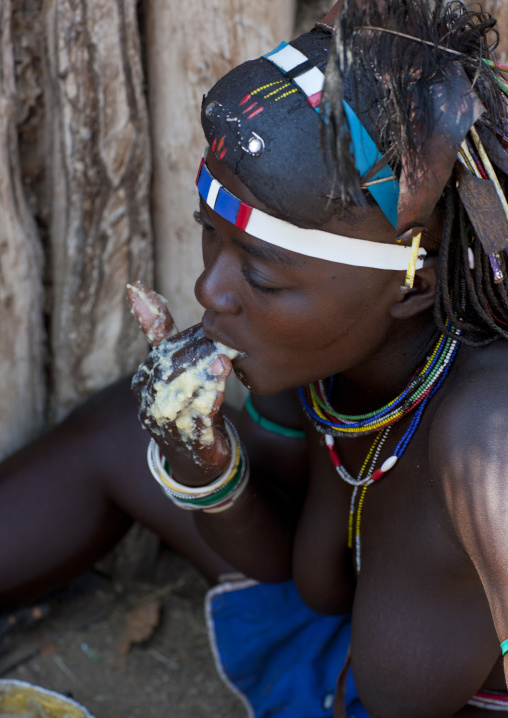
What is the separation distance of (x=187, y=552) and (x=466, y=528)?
1291mm

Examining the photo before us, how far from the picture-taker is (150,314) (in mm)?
1852

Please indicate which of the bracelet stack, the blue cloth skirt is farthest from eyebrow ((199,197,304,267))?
the blue cloth skirt

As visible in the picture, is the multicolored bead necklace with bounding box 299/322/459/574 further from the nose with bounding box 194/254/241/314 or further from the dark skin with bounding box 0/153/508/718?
the nose with bounding box 194/254/241/314

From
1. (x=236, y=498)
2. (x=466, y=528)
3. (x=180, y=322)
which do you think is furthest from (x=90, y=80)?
(x=466, y=528)

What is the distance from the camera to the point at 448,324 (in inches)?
60.9

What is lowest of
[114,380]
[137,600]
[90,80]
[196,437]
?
[137,600]

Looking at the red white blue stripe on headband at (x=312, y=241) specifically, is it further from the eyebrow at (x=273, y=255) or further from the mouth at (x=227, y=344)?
the mouth at (x=227, y=344)

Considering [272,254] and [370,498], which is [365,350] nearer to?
[272,254]

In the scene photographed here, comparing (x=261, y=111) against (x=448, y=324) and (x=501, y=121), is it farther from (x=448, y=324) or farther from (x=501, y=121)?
(x=448, y=324)

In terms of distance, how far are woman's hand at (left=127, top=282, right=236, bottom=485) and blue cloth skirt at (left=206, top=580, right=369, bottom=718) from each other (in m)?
0.64

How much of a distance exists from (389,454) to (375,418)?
9 cm

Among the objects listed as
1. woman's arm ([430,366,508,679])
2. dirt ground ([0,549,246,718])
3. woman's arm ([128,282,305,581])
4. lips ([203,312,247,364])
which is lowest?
dirt ground ([0,549,246,718])

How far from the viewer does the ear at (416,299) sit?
1508 millimetres

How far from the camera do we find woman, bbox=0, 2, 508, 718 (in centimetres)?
133
